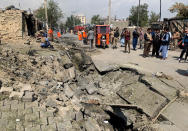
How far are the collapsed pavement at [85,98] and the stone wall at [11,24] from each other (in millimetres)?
3643

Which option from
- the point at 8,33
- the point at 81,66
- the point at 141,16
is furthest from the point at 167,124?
the point at 141,16

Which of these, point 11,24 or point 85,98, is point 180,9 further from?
point 85,98

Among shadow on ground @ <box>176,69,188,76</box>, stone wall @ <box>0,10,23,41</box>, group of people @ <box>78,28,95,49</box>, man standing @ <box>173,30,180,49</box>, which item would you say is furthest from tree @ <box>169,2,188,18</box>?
Result: stone wall @ <box>0,10,23,41</box>

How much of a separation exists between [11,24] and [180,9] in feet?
68.4

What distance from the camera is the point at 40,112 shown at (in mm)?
3170

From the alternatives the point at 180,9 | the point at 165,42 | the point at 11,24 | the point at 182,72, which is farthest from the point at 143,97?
the point at 180,9

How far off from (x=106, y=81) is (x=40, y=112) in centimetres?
381

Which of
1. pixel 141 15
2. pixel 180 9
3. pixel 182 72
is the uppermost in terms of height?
pixel 141 15

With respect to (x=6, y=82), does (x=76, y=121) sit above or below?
below

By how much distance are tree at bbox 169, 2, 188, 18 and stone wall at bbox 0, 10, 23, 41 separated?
787 inches

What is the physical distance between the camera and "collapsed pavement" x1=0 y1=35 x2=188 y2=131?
3154mm

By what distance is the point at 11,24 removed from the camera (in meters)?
9.22

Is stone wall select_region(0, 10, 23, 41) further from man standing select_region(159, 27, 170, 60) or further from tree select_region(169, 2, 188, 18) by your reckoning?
tree select_region(169, 2, 188, 18)

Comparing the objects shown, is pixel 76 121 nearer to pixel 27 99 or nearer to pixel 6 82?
pixel 27 99
